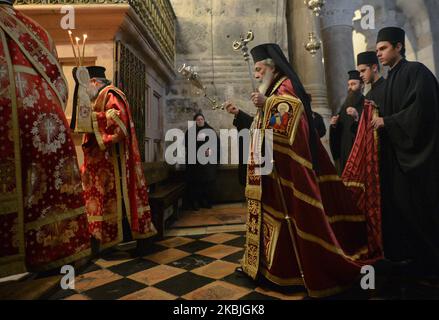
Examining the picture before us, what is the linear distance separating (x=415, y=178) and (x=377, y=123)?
53 centimetres

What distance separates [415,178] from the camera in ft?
6.79

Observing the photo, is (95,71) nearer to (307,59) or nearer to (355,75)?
(355,75)

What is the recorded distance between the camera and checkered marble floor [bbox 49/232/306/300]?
6.05ft

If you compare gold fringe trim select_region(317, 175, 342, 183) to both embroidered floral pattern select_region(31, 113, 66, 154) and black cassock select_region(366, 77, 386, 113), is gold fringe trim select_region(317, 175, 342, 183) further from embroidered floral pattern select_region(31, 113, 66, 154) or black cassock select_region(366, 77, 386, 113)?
embroidered floral pattern select_region(31, 113, 66, 154)

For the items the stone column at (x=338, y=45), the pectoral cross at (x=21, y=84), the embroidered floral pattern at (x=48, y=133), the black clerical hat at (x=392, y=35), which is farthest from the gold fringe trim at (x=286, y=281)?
the stone column at (x=338, y=45)

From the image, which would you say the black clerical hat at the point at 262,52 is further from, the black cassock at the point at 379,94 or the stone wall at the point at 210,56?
the stone wall at the point at 210,56

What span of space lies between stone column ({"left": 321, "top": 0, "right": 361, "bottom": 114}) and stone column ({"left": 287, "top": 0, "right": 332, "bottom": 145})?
2.88 ft

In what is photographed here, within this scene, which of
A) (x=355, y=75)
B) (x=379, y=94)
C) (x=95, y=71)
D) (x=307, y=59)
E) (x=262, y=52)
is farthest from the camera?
(x=307, y=59)

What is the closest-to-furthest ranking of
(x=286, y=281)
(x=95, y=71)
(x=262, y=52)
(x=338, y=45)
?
(x=286, y=281) → (x=262, y=52) → (x=95, y=71) → (x=338, y=45)

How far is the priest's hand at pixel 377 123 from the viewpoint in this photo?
214 cm

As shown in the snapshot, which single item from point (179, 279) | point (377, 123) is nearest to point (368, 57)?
point (377, 123)

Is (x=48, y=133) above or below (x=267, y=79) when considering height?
below
